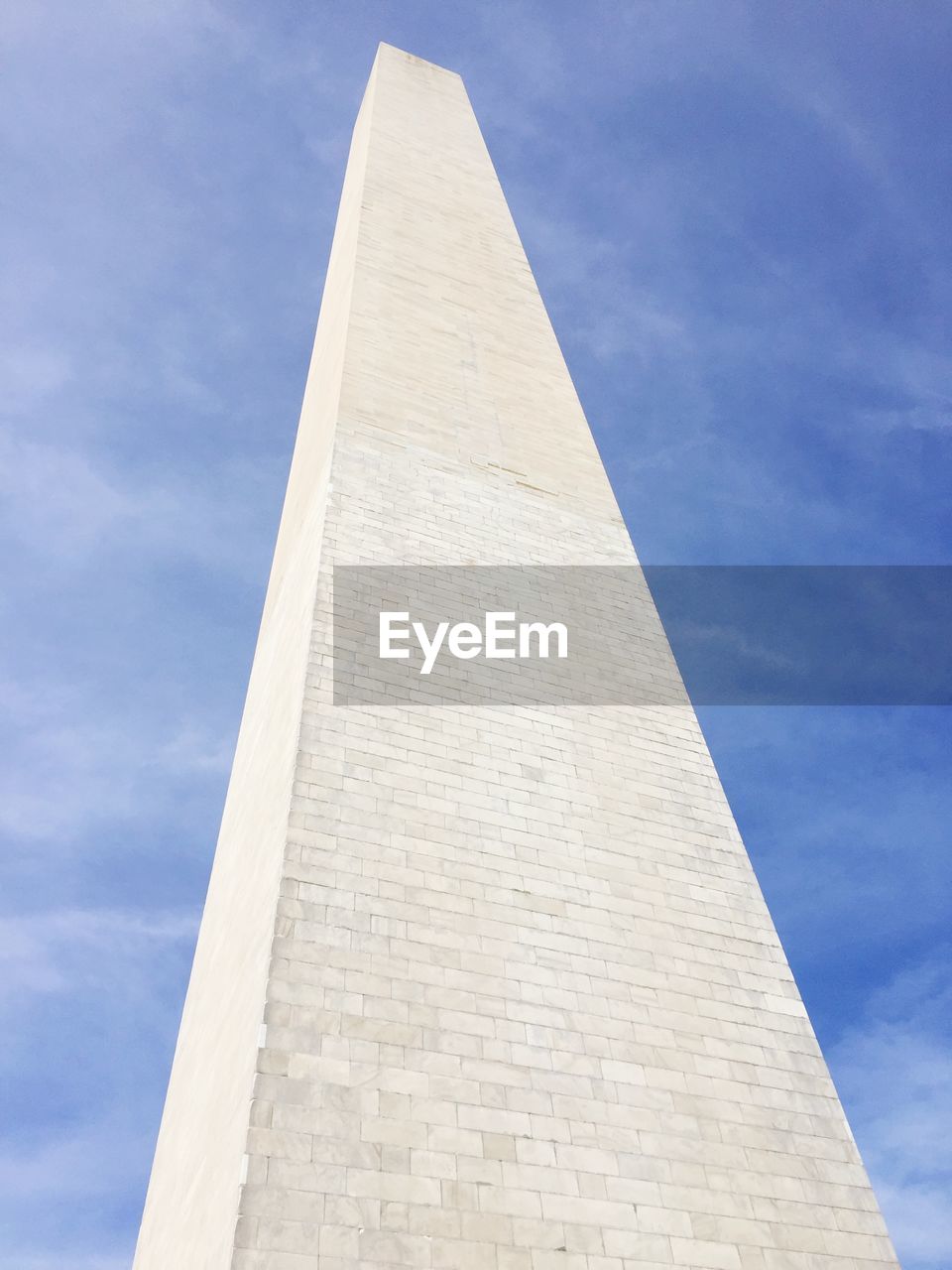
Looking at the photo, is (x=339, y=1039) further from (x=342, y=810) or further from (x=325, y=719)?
(x=325, y=719)

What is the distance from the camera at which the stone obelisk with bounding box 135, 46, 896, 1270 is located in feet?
18.7

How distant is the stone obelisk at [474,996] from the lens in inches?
224

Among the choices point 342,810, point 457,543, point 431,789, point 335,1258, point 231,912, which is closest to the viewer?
point 335,1258

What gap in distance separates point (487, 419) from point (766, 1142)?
8.54 meters

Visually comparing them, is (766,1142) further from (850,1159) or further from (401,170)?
(401,170)

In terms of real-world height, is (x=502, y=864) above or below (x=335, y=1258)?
above

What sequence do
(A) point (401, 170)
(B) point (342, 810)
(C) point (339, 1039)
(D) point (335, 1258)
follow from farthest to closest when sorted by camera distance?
(A) point (401, 170)
(B) point (342, 810)
(C) point (339, 1039)
(D) point (335, 1258)

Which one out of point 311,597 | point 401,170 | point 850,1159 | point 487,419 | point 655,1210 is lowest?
point 655,1210

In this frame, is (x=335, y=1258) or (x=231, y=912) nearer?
(x=335, y=1258)

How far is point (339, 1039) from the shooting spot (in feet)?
20.0

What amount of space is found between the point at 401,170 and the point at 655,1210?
652 inches

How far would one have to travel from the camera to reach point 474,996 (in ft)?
22.1

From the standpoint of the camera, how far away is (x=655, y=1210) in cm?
610

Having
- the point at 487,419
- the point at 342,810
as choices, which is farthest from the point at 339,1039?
the point at 487,419
